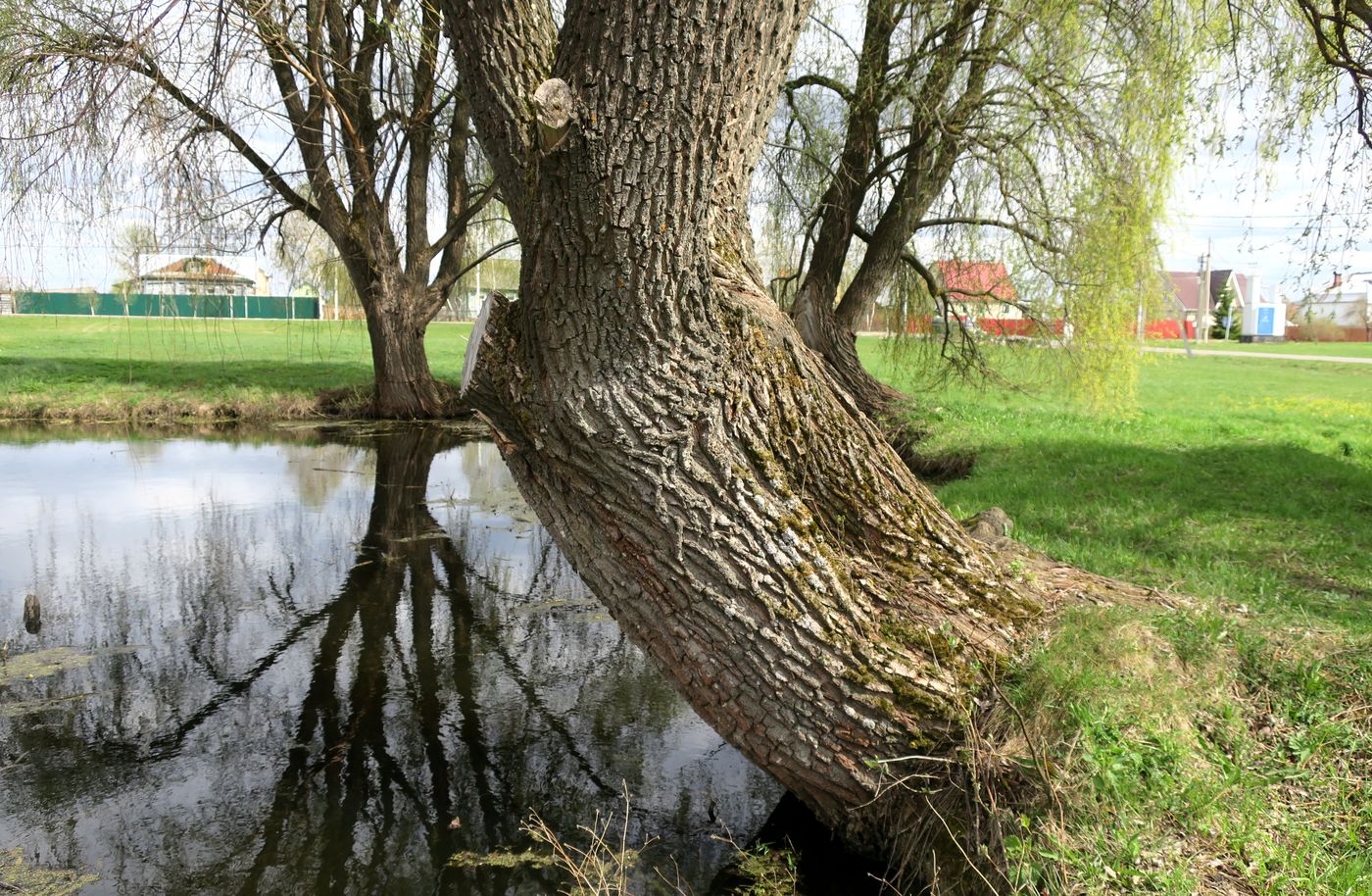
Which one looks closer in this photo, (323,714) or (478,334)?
(478,334)

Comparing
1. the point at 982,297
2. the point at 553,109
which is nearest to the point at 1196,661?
the point at 553,109

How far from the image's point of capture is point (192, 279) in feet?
32.9

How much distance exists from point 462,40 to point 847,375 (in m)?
9.98

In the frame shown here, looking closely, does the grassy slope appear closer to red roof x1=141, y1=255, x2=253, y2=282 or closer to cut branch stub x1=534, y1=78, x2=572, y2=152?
cut branch stub x1=534, y1=78, x2=572, y2=152

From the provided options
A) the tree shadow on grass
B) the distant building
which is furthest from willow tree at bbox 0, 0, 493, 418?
Result: the distant building

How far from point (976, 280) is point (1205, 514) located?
7386 mm

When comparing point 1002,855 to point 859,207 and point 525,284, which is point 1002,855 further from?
point 859,207

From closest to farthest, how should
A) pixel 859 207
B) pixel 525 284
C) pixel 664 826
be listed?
pixel 525 284, pixel 664 826, pixel 859 207

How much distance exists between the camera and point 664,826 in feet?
13.1

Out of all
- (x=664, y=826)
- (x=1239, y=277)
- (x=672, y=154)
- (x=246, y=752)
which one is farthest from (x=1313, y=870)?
(x=1239, y=277)

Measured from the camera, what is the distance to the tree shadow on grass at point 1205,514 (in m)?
5.12

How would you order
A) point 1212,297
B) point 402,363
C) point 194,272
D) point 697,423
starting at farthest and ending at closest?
point 1212,297
point 402,363
point 194,272
point 697,423

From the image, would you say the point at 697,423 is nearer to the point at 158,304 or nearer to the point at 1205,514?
the point at 1205,514

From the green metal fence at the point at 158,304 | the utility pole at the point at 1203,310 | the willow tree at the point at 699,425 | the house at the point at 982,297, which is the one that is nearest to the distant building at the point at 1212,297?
the utility pole at the point at 1203,310
